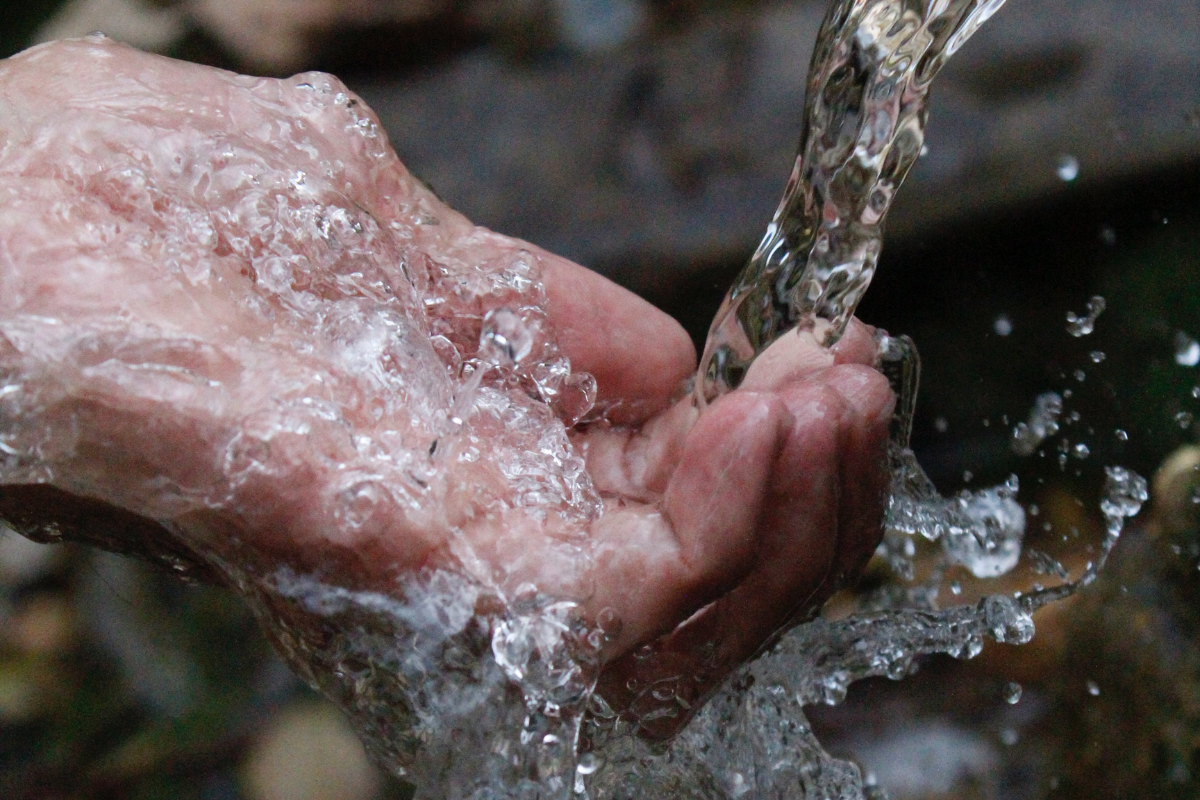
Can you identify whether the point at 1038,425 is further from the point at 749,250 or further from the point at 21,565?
the point at 21,565

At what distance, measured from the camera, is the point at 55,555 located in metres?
3.93

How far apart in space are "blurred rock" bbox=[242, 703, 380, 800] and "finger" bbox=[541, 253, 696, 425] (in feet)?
7.21

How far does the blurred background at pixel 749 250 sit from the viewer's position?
2867 millimetres

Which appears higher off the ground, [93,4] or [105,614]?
[93,4]

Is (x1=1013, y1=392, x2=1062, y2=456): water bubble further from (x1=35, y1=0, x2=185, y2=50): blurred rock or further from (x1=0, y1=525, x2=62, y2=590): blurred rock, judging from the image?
(x1=0, y1=525, x2=62, y2=590): blurred rock

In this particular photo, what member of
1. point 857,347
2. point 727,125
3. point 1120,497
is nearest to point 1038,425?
point 1120,497

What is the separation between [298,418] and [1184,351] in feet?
8.29

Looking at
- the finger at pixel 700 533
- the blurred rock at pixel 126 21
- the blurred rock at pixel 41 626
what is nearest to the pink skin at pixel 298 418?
the finger at pixel 700 533

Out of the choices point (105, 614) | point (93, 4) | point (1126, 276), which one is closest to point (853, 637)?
point (1126, 276)

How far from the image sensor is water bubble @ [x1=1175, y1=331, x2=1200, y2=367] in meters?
2.90

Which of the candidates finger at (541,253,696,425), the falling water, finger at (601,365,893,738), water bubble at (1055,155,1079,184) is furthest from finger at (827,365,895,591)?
water bubble at (1055,155,1079,184)

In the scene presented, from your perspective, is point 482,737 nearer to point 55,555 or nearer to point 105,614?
point 105,614

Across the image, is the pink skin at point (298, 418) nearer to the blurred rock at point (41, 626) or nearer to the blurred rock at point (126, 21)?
the blurred rock at point (126, 21)

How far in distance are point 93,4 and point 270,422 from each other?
132 inches
